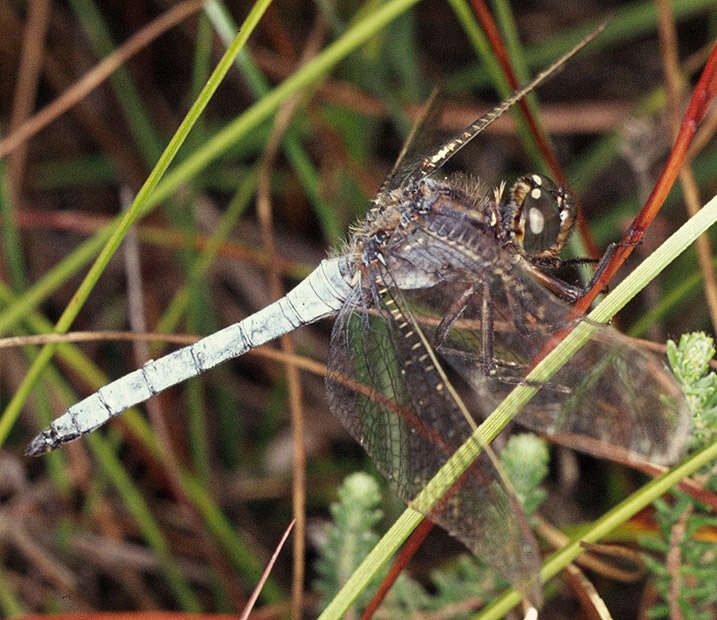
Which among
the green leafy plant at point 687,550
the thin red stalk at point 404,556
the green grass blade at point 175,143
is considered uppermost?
the green grass blade at point 175,143

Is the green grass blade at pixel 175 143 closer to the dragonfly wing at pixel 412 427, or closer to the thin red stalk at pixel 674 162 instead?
the dragonfly wing at pixel 412 427

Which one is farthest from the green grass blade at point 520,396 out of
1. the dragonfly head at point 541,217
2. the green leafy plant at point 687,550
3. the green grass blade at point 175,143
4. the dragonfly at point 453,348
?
the green grass blade at point 175,143

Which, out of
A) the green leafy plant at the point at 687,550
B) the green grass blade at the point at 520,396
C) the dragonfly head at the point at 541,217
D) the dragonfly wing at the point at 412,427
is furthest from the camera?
the dragonfly head at the point at 541,217

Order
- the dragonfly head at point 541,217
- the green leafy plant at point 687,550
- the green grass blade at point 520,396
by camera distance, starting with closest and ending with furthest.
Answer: the green grass blade at point 520,396, the green leafy plant at point 687,550, the dragonfly head at point 541,217

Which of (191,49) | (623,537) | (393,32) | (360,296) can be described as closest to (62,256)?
(191,49)

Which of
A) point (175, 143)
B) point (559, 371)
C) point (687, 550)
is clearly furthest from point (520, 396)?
point (175, 143)

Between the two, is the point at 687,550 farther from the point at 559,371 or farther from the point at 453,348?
the point at 453,348

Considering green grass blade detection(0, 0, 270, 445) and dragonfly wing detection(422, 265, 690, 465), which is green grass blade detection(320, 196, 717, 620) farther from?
green grass blade detection(0, 0, 270, 445)

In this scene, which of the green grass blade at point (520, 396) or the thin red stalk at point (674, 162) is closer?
the green grass blade at point (520, 396)
